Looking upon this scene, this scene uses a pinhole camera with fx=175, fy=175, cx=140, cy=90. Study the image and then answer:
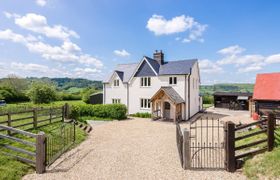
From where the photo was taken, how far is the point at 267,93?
1791 cm

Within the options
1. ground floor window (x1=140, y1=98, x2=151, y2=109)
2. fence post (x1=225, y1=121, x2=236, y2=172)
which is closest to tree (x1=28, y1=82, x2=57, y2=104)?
ground floor window (x1=140, y1=98, x2=151, y2=109)

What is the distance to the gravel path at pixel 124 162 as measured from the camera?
6921mm

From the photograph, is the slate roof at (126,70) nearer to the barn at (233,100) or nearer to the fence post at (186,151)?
the fence post at (186,151)

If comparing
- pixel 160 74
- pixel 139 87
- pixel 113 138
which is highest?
pixel 160 74

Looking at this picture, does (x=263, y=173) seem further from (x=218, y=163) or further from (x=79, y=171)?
(x=79, y=171)

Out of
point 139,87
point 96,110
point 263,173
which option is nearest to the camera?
point 263,173

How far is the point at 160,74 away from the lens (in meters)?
23.2

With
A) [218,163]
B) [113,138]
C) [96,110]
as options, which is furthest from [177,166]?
[96,110]

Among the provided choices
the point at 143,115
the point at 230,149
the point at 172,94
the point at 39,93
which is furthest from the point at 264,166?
the point at 39,93

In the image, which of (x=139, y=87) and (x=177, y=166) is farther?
(x=139, y=87)

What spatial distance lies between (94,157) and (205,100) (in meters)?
43.8

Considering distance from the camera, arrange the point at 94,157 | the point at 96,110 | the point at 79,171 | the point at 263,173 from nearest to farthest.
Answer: the point at 263,173 → the point at 79,171 → the point at 94,157 → the point at 96,110

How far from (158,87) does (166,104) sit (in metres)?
2.74

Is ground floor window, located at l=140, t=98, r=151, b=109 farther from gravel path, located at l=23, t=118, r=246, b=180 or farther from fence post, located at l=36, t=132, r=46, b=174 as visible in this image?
fence post, located at l=36, t=132, r=46, b=174
